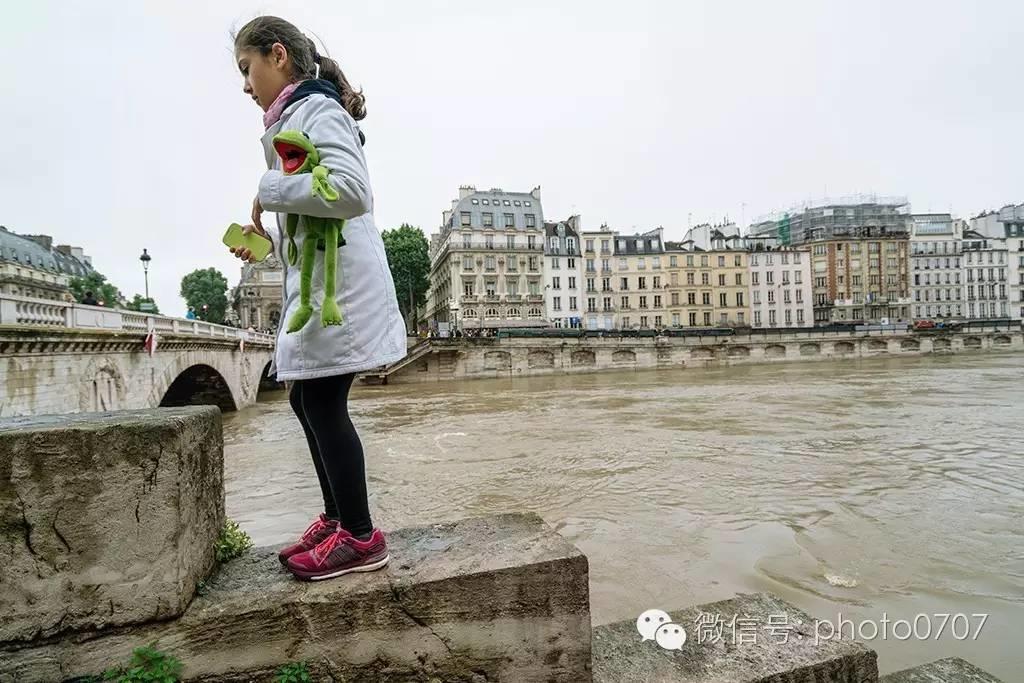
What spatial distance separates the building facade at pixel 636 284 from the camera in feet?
211

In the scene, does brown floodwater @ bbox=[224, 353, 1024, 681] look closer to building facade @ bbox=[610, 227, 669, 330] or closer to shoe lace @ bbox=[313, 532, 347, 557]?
shoe lace @ bbox=[313, 532, 347, 557]

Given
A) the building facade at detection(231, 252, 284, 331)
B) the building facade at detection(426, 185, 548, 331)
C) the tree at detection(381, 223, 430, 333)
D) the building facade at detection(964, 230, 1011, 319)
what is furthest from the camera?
the building facade at detection(964, 230, 1011, 319)

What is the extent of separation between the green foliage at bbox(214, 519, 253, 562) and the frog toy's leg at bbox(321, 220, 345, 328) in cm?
80

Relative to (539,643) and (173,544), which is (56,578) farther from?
(539,643)

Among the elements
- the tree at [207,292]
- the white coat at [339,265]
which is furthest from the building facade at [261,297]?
the white coat at [339,265]

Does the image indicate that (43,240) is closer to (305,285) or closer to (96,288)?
(96,288)

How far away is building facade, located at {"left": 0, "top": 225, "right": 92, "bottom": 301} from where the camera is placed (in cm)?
6159

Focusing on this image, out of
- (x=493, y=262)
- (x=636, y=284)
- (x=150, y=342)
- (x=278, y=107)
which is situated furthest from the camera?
(x=636, y=284)

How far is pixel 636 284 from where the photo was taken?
6531 cm

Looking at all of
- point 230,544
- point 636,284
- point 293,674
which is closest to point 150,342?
point 230,544

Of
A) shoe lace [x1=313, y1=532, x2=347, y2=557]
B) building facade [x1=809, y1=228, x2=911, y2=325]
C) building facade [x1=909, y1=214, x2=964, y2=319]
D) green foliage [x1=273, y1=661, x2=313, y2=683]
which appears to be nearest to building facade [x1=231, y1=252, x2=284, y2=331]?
building facade [x1=809, y1=228, x2=911, y2=325]

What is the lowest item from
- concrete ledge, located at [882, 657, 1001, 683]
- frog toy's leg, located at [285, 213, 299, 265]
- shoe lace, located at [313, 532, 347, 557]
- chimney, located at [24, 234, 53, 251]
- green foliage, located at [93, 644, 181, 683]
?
concrete ledge, located at [882, 657, 1001, 683]

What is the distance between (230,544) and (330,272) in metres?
1.02

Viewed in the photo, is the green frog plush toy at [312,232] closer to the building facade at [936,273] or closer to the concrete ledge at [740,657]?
the concrete ledge at [740,657]
